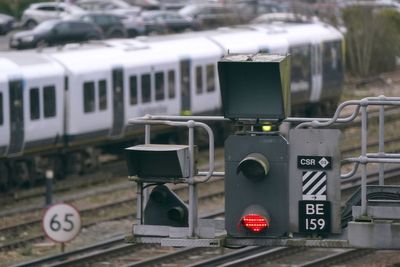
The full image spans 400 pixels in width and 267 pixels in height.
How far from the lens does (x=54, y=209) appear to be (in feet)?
54.7

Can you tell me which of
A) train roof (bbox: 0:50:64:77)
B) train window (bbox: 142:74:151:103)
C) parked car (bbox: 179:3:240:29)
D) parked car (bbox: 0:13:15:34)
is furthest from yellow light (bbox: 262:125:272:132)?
parked car (bbox: 0:13:15:34)

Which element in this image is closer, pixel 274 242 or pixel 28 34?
pixel 274 242

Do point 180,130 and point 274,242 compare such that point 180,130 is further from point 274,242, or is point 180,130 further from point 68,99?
point 274,242

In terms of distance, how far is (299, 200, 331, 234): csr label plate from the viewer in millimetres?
9094

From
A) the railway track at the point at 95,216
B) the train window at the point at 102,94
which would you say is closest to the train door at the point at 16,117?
the railway track at the point at 95,216

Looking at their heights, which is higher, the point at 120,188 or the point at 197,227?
the point at 197,227

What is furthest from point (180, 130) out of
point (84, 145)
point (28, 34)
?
point (28, 34)

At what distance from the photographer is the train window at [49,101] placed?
920 inches

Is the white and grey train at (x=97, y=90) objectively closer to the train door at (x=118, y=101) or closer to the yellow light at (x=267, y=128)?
the train door at (x=118, y=101)

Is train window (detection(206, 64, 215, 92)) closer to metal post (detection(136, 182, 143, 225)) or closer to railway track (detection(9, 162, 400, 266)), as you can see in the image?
railway track (detection(9, 162, 400, 266))

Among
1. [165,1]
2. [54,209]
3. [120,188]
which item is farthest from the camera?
[165,1]

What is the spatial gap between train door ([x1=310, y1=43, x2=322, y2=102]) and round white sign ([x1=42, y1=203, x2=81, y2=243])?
50.6ft

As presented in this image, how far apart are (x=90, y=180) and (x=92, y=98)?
1.54m

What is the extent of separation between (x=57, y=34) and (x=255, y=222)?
3611 centimetres
